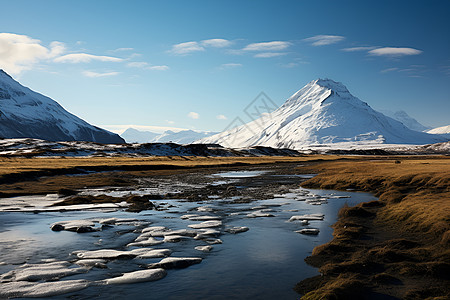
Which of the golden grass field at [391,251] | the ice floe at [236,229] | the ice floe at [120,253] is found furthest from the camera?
the ice floe at [236,229]

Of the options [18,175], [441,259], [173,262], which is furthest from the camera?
[18,175]

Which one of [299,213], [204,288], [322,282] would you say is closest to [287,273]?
[322,282]

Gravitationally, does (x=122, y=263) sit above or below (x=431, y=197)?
below

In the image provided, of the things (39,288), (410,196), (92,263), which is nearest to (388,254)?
(92,263)

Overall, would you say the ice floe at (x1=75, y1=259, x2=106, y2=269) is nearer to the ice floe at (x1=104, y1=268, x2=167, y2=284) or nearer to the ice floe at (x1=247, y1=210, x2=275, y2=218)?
the ice floe at (x1=104, y1=268, x2=167, y2=284)

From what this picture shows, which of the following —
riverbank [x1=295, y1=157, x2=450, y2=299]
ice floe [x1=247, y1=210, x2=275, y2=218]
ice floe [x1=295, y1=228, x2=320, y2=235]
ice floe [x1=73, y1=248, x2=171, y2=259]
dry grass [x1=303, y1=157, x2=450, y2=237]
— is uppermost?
dry grass [x1=303, y1=157, x2=450, y2=237]

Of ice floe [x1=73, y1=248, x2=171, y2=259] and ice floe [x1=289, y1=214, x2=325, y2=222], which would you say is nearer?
ice floe [x1=73, y1=248, x2=171, y2=259]

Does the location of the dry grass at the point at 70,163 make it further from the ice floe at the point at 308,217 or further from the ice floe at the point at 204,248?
the ice floe at the point at 308,217

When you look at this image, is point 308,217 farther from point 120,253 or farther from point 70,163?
point 70,163

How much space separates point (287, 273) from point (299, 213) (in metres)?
11.9

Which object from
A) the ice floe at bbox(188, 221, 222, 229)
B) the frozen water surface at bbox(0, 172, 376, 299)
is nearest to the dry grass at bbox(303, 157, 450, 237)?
the frozen water surface at bbox(0, 172, 376, 299)

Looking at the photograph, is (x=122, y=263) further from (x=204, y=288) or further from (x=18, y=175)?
(x=18, y=175)

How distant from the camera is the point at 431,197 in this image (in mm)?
22734

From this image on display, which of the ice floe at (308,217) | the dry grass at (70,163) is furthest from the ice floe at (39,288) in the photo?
the dry grass at (70,163)
